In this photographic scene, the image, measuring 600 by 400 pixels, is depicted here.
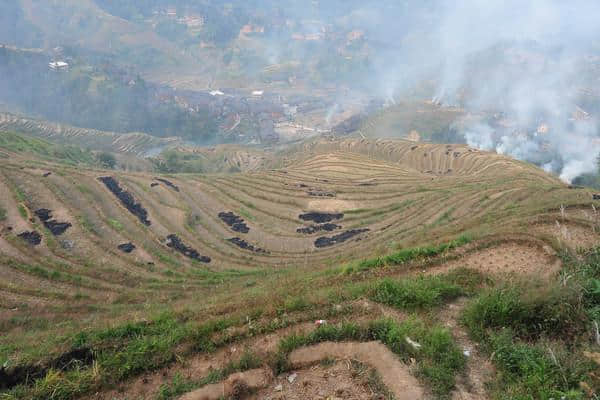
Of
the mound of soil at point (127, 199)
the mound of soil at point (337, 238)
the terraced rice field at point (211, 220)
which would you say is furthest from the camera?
the mound of soil at point (127, 199)

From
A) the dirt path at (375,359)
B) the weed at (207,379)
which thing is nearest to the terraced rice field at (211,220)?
the dirt path at (375,359)

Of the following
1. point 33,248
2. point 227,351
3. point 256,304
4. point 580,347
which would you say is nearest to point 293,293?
point 256,304

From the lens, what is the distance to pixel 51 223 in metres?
27.8

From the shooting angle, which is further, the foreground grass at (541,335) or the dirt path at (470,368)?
the dirt path at (470,368)

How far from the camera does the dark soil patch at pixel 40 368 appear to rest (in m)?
8.12

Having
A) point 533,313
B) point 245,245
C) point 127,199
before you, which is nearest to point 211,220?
point 245,245

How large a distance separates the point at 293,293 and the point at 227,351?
3.36 metres

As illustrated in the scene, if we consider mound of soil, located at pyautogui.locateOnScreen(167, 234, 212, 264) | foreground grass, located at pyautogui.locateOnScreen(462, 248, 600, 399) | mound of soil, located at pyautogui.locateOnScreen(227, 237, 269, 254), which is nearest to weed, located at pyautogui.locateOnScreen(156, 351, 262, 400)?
foreground grass, located at pyautogui.locateOnScreen(462, 248, 600, 399)

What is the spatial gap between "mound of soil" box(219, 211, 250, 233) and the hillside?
10.7 inches

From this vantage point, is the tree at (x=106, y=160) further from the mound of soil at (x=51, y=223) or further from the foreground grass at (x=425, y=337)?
the foreground grass at (x=425, y=337)

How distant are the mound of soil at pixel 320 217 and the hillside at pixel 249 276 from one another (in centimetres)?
43

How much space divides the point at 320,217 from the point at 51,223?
25680 millimetres

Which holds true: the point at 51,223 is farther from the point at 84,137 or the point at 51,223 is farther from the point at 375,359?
the point at 84,137

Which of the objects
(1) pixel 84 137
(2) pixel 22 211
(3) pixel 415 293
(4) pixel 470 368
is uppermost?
(1) pixel 84 137
